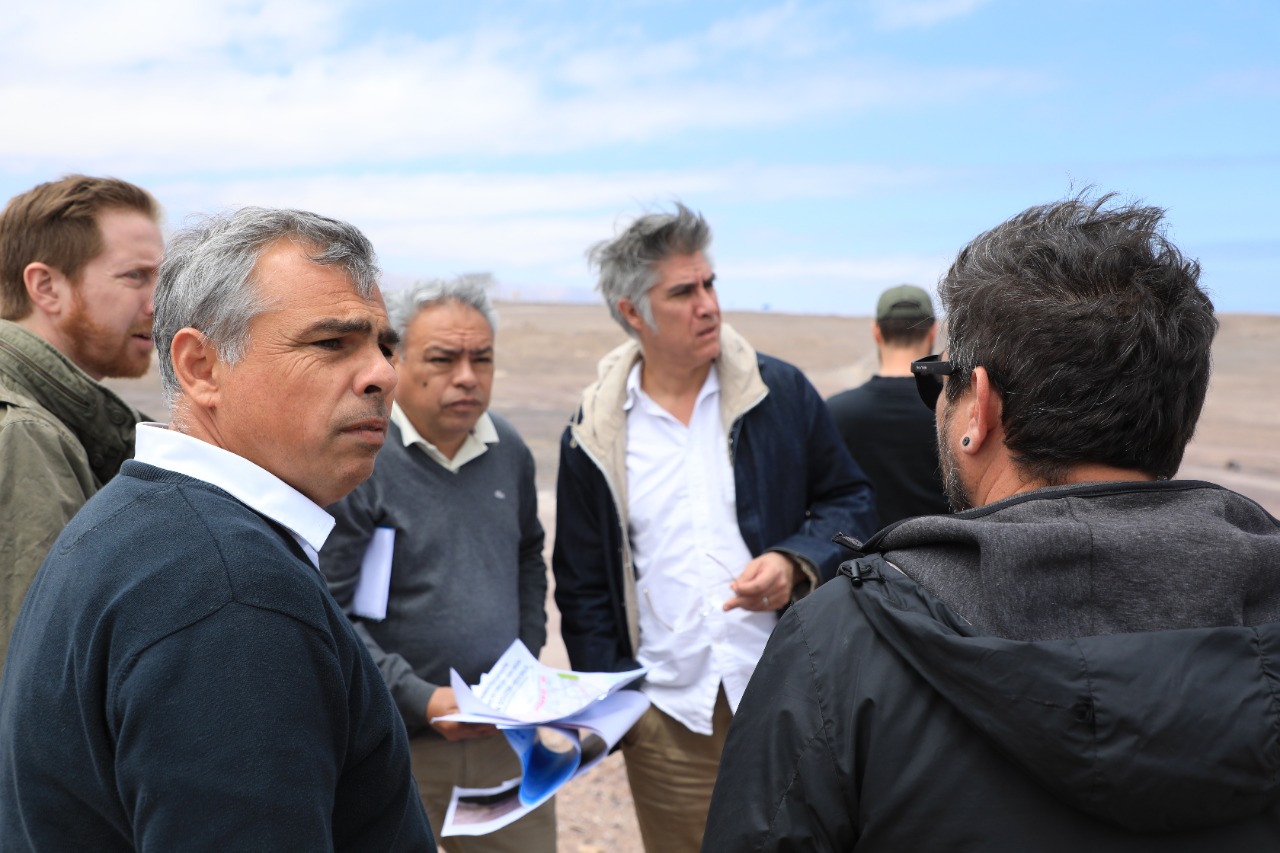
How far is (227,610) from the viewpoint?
133 cm

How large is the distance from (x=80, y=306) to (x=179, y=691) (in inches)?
70.6

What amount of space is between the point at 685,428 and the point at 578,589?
2.13 feet

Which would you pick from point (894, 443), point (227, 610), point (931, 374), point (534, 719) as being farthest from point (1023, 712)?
point (894, 443)

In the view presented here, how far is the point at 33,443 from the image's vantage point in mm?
2279

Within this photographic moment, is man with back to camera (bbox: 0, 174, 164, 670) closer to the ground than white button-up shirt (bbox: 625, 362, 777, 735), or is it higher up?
higher up

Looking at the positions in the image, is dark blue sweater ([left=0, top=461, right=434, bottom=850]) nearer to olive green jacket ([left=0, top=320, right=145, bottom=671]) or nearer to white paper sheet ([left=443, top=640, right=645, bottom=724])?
olive green jacket ([left=0, top=320, right=145, bottom=671])

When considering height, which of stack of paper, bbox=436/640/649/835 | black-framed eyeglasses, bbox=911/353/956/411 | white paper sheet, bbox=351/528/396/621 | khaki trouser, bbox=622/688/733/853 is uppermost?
black-framed eyeglasses, bbox=911/353/956/411

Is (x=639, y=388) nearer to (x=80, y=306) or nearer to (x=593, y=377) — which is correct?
(x=80, y=306)

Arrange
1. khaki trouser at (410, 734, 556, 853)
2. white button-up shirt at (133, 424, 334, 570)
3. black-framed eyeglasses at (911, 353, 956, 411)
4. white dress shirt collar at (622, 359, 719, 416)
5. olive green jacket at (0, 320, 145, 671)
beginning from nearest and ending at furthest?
white button-up shirt at (133, 424, 334, 570)
black-framed eyeglasses at (911, 353, 956, 411)
olive green jacket at (0, 320, 145, 671)
khaki trouser at (410, 734, 556, 853)
white dress shirt collar at (622, 359, 719, 416)

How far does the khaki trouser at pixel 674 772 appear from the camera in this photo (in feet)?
11.1

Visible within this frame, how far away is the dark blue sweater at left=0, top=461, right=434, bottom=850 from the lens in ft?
4.18

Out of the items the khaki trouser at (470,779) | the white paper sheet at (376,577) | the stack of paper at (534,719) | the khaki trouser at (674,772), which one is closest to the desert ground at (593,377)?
the khaki trouser at (674,772)

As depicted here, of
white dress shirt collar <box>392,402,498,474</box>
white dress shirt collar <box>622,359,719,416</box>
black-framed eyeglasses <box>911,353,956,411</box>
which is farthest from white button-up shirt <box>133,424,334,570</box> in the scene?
white dress shirt collar <box>622,359,719,416</box>

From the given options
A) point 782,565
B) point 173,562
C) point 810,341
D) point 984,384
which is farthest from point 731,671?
point 810,341
